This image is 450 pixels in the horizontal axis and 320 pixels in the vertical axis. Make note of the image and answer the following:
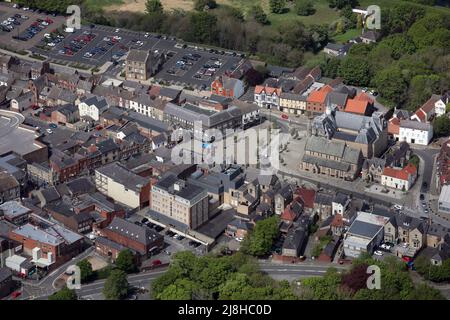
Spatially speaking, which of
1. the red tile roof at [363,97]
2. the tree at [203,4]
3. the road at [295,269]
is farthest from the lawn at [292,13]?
the road at [295,269]

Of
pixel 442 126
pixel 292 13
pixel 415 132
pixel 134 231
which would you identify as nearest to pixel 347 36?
pixel 292 13

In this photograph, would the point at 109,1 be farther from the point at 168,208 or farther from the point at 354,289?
the point at 354,289

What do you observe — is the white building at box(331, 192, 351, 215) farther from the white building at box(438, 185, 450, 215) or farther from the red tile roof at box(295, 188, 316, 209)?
the white building at box(438, 185, 450, 215)

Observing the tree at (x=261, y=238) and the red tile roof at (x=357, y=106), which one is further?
the red tile roof at (x=357, y=106)

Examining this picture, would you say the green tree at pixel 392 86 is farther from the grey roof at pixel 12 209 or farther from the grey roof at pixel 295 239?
the grey roof at pixel 12 209

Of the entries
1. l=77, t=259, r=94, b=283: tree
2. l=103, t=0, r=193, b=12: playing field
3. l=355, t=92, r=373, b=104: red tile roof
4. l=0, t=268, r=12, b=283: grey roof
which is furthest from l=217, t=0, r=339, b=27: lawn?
l=0, t=268, r=12, b=283: grey roof

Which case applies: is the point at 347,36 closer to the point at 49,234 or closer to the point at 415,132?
the point at 415,132

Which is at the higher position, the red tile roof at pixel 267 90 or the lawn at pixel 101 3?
the lawn at pixel 101 3
